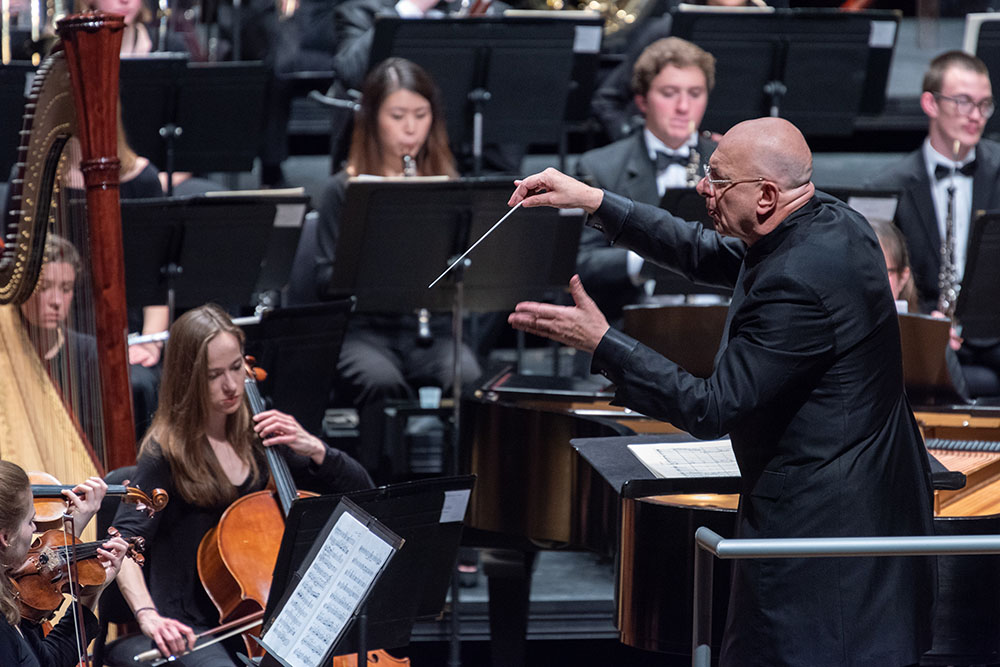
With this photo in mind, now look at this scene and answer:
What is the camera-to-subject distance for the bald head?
8.23ft

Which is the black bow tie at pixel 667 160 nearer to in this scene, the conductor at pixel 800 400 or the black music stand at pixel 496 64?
the black music stand at pixel 496 64

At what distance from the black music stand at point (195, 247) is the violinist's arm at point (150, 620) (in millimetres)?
1361

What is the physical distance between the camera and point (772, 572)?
2551 mm

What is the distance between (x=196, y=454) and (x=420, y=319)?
1737 mm

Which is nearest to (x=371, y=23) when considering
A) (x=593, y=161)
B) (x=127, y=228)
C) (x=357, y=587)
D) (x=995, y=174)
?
(x=593, y=161)

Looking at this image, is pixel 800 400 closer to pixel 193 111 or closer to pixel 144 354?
pixel 144 354

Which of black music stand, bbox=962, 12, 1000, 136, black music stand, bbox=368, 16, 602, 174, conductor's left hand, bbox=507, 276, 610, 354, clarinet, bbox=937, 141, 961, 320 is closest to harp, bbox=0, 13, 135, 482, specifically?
conductor's left hand, bbox=507, 276, 610, 354

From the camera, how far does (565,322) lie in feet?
8.04

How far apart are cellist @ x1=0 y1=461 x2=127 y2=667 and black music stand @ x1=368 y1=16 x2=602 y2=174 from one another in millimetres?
3288

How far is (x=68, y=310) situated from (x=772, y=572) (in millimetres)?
1880

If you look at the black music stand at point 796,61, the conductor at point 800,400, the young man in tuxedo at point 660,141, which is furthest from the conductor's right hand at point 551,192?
the black music stand at point 796,61

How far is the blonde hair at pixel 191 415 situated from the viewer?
11.8 ft

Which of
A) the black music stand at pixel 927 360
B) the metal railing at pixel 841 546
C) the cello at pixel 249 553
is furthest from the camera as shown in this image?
the black music stand at pixel 927 360

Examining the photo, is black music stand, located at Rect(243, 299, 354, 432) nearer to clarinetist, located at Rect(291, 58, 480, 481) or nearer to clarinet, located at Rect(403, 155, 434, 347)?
clarinetist, located at Rect(291, 58, 480, 481)
